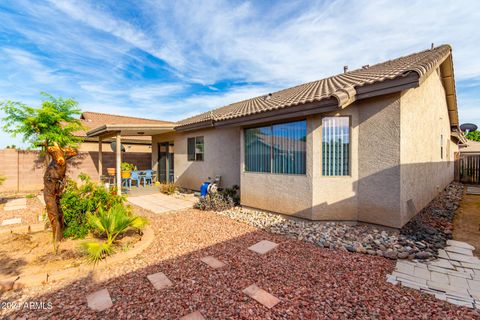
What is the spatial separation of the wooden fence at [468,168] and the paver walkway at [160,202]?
1999 centimetres

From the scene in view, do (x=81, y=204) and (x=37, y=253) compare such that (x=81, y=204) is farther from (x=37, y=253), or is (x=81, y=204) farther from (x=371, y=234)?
(x=371, y=234)

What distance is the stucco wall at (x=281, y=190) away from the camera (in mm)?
6047

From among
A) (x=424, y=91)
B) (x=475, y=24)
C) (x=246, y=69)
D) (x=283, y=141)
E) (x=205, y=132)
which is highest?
(x=246, y=69)

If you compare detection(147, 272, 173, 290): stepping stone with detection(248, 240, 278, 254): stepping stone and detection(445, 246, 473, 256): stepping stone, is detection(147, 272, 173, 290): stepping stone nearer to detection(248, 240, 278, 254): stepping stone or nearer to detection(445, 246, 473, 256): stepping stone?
detection(248, 240, 278, 254): stepping stone

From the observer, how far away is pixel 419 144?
6.66 meters

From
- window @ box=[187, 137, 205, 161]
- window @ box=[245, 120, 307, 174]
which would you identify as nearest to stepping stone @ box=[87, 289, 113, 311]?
window @ box=[245, 120, 307, 174]

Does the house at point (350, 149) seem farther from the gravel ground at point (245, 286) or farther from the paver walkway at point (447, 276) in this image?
the gravel ground at point (245, 286)

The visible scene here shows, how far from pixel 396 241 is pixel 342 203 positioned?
4.73ft

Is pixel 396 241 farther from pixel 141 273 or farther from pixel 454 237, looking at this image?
pixel 141 273

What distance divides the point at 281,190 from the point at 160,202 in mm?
5589

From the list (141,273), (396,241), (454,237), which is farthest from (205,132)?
(454,237)

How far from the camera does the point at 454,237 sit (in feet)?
17.7

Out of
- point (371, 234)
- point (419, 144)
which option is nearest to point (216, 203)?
point (371, 234)

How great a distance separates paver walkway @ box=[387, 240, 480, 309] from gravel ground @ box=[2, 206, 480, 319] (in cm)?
21
